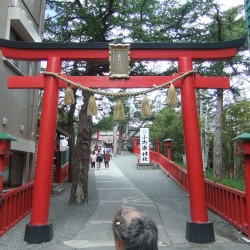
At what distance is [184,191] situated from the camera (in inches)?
514

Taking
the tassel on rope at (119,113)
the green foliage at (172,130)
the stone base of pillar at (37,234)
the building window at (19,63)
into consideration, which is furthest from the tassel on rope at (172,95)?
the green foliage at (172,130)

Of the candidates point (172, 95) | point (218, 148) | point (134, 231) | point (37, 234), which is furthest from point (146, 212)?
point (134, 231)

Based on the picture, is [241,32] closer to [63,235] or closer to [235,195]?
[235,195]

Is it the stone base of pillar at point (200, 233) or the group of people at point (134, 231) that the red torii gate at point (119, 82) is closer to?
the stone base of pillar at point (200, 233)

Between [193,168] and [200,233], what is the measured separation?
51.3 inches

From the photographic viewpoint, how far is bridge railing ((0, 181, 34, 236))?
6.63m

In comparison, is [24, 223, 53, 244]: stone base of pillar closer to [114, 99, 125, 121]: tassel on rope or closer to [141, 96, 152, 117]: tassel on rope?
[114, 99, 125, 121]: tassel on rope

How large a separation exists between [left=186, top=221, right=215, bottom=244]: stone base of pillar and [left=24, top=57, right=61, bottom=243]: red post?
113 inches

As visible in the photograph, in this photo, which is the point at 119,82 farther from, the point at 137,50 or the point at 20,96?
the point at 20,96

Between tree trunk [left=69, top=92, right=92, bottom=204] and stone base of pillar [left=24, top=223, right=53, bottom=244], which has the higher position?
tree trunk [left=69, top=92, right=92, bottom=204]

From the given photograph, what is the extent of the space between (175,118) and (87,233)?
1861 centimetres

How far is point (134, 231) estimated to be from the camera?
1.83 metres

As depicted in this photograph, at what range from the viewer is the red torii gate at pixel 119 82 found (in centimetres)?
637

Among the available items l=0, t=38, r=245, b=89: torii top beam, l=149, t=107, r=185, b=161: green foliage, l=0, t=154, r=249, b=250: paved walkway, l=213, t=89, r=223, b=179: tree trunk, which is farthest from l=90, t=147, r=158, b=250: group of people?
l=149, t=107, r=185, b=161: green foliage
